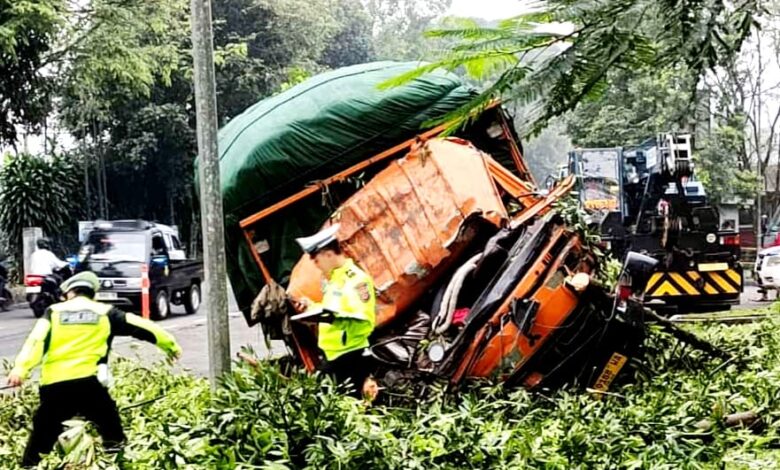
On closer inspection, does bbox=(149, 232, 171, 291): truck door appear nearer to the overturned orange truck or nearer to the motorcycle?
the motorcycle

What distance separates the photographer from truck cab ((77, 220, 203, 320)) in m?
15.8

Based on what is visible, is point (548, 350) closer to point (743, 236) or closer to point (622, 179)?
point (622, 179)

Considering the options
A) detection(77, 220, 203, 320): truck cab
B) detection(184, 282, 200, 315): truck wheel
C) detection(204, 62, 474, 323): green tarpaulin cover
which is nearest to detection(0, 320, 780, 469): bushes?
detection(204, 62, 474, 323): green tarpaulin cover

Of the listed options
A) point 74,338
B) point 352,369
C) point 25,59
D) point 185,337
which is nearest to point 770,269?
point 185,337

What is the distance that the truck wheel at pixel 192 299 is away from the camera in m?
17.6

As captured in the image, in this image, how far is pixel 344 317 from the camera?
563cm

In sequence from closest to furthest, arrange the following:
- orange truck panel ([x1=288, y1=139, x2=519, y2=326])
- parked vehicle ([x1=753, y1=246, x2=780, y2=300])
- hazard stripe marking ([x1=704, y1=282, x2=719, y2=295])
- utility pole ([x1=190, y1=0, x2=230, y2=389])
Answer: utility pole ([x1=190, y1=0, x2=230, y2=389]) → orange truck panel ([x1=288, y1=139, x2=519, y2=326]) → hazard stripe marking ([x1=704, y1=282, x2=719, y2=295]) → parked vehicle ([x1=753, y1=246, x2=780, y2=300])

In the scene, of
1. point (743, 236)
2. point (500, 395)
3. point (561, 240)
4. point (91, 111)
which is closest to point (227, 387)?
point (500, 395)

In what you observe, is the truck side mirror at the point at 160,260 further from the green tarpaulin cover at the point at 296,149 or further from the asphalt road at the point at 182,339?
the green tarpaulin cover at the point at 296,149

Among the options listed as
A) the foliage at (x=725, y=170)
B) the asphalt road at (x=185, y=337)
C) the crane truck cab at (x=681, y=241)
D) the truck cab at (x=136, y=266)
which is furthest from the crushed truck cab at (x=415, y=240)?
the foliage at (x=725, y=170)

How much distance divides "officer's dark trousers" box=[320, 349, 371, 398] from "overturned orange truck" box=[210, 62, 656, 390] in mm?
130

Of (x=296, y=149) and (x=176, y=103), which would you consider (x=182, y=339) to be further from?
(x=176, y=103)

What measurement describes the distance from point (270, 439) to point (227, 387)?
0.54 meters

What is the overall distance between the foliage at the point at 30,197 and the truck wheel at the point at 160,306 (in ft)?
26.8
